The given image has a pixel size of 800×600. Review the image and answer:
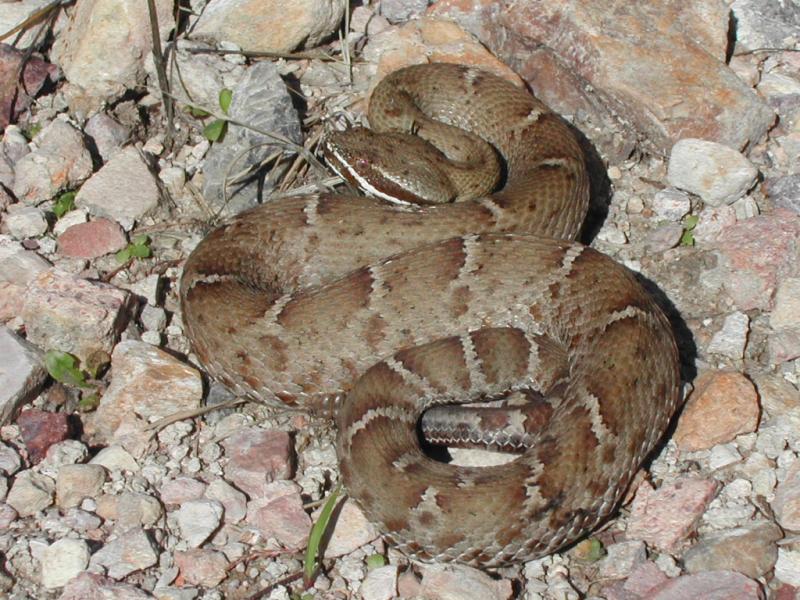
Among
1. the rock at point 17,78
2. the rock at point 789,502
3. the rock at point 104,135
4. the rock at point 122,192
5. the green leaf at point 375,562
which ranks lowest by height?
the green leaf at point 375,562

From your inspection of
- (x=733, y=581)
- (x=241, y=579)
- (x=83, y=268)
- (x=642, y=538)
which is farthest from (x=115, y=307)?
(x=733, y=581)

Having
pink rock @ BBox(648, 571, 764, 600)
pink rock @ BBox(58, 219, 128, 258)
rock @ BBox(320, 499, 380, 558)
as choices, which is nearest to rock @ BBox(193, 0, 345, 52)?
pink rock @ BBox(58, 219, 128, 258)

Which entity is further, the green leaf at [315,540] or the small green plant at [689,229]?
the small green plant at [689,229]

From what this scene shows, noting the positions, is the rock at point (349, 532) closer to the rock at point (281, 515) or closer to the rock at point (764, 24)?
the rock at point (281, 515)

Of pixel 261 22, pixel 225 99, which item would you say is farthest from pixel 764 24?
pixel 225 99

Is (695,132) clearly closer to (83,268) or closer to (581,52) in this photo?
(581,52)

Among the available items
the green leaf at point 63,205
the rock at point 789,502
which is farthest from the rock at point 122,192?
the rock at point 789,502
